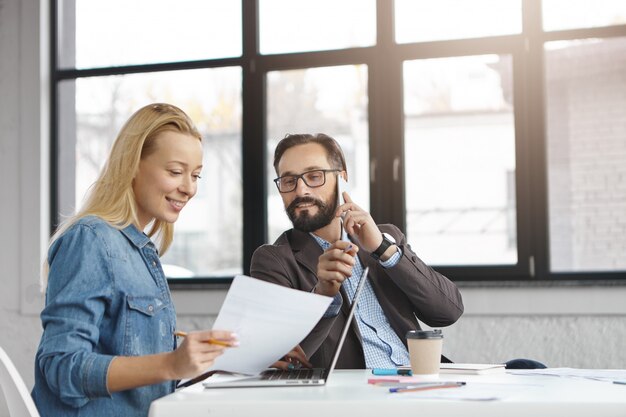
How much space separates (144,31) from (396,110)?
1500 mm

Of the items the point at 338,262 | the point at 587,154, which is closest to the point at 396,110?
the point at 587,154

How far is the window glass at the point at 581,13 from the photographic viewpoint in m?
3.99

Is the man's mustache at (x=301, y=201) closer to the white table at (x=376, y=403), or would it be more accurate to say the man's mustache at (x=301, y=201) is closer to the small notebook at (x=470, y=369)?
the small notebook at (x=470, y=369)

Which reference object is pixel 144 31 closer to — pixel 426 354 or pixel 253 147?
pixel 253 147

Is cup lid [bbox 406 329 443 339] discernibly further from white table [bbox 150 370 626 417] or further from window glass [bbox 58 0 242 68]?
window glass [bbox 58 0 242 68]

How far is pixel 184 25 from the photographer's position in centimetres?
459

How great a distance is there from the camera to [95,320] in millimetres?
1596

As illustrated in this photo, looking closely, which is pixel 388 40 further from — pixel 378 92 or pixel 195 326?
pixel 195 326

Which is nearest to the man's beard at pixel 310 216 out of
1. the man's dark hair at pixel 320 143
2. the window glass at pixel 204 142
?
the man's dark hair at pixel 320 143

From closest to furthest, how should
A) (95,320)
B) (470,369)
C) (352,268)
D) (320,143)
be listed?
(95,320)
(470,369)
(352,268)
(320,143)

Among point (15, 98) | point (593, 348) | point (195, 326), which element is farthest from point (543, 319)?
point (15, 98)

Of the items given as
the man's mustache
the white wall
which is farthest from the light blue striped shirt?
the white wall

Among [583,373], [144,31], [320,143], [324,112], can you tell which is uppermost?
[144,31]

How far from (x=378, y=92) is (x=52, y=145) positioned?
72.3 inches
